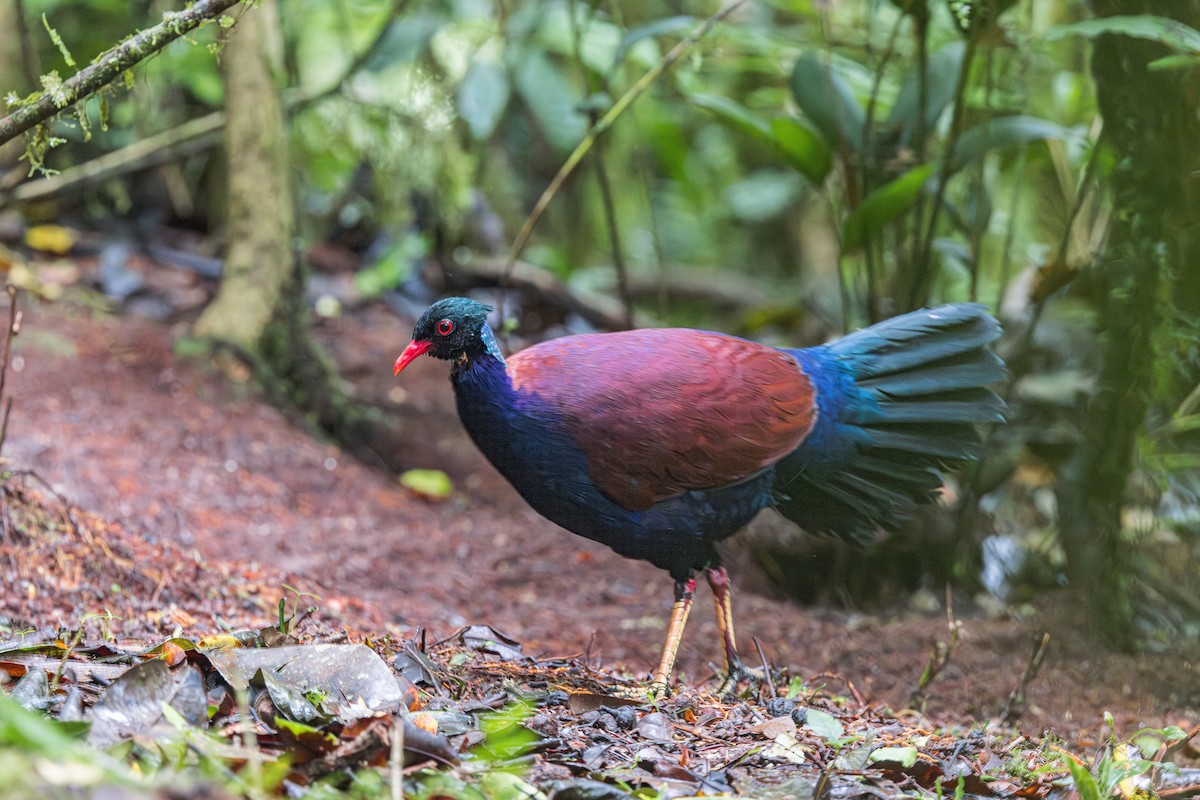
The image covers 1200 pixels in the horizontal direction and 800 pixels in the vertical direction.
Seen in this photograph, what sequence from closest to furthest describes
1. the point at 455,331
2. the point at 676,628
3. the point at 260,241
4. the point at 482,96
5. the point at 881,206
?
the point at 455,331 < the point at 676,628 < the point at 881,206 < the point at 260,241 < the point at 482,96

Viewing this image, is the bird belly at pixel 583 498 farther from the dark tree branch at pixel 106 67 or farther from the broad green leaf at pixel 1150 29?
the broad green leaf at pixel 1150 29

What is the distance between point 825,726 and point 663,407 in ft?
3.74

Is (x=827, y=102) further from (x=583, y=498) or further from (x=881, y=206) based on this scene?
(x=583, y=498)

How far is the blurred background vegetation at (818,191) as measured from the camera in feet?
13.8

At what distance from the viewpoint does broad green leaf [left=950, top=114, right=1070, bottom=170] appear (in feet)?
14.5

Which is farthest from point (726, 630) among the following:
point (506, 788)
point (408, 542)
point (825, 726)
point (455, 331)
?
point (408, 542)

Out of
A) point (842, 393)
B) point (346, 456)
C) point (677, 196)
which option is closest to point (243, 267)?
point (346, 456)

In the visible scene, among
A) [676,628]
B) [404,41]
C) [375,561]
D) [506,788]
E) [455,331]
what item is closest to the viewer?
[506,788]

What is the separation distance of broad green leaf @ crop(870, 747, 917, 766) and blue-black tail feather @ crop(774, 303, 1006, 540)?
131cm

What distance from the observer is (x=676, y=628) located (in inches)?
136

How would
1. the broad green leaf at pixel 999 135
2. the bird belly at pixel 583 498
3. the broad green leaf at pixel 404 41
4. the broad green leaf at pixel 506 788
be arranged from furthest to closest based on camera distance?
the broad green leaf at pixel 404 41 → the broad green leaf at pixel 999 135 → the bird belly at pixel 583 498 → the broad green leaf at pixel 506 788

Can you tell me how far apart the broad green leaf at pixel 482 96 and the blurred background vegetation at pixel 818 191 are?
2 cm

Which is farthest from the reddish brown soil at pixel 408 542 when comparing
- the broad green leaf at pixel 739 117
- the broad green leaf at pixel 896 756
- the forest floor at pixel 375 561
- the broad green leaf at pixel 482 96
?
the broad green leaf at pixel 739 117

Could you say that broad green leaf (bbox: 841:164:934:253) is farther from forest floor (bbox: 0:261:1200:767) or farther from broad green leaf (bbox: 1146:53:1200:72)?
forest floor (bbox: 0:261:1200:767)
